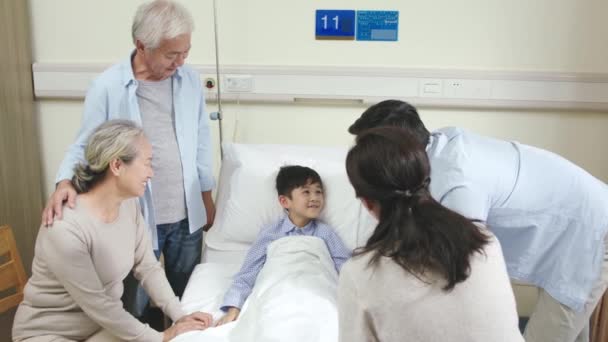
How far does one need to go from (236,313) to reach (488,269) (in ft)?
3.33

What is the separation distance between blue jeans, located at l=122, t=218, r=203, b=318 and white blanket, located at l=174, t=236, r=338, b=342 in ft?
1.28

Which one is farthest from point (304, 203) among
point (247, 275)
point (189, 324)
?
point (189, 324)

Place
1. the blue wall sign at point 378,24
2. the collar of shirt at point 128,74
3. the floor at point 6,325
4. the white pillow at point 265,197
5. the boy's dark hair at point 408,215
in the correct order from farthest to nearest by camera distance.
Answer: the blue wall sign at point 378,24 < the floor at point 6,325 < the white pillow at point 265,197 < the collar of shirt at point 128,74 < the boy's dark hair at point 408,215

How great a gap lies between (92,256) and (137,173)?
28cm

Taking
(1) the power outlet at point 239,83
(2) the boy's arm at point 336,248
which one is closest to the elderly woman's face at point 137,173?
(2) the boy's arm at point 336,248

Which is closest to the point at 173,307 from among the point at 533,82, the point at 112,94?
the point at 112,94

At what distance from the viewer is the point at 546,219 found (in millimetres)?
1699

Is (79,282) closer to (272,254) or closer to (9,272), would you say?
(9,272)

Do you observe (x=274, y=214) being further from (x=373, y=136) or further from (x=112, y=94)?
(x=373, y=136)

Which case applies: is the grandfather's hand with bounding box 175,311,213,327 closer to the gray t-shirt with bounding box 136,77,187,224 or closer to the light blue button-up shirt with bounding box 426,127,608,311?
the gray t-shirt with bounding box 136,77,187,224

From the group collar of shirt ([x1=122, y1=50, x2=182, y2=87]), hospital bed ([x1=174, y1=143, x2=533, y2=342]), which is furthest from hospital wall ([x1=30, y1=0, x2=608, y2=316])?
collar of shirt ([x1=122, y1=50, x2=182, y2=87])

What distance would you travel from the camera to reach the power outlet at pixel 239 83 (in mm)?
2672

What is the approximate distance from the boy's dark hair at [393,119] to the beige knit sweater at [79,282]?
2.73 feet

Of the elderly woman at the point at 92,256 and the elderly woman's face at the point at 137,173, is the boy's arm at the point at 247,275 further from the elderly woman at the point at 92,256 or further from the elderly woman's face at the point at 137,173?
the elderly woman's face at the point at 137,173
